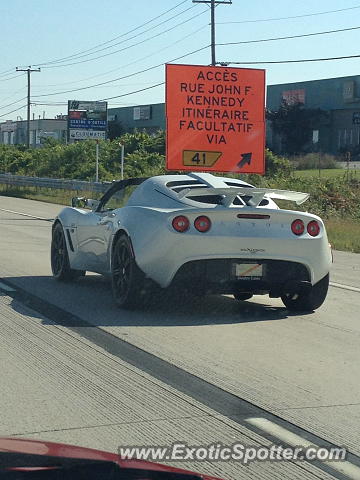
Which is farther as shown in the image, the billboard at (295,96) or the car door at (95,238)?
the billboard at (295,96)

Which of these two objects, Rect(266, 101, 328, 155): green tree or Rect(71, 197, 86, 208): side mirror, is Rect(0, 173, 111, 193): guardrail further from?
Rect(266, 101, 328, 155): green tree

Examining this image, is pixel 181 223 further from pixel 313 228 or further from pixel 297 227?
pixel 313 228

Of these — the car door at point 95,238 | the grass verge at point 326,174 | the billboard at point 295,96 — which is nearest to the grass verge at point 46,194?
the grass verge at point 326,174

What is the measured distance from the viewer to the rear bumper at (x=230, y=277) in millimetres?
8797

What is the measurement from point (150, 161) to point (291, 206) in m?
22.2

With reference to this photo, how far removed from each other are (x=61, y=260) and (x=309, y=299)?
340cm

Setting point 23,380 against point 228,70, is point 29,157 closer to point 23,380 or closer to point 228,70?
point 228,70

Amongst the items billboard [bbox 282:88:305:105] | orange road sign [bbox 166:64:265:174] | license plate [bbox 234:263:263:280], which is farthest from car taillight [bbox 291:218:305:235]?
billboard [bbox 282:88:305:105]

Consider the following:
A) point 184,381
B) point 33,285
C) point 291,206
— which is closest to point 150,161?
point 291,206

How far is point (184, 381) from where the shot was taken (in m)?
6.52

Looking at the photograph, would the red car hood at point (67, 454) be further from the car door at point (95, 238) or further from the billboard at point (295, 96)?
the billboard at point (295, 96)

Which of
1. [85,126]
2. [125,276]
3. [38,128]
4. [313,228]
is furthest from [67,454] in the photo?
[38,128]

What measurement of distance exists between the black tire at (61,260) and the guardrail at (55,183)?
21.0 m

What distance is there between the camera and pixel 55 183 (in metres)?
40.9
